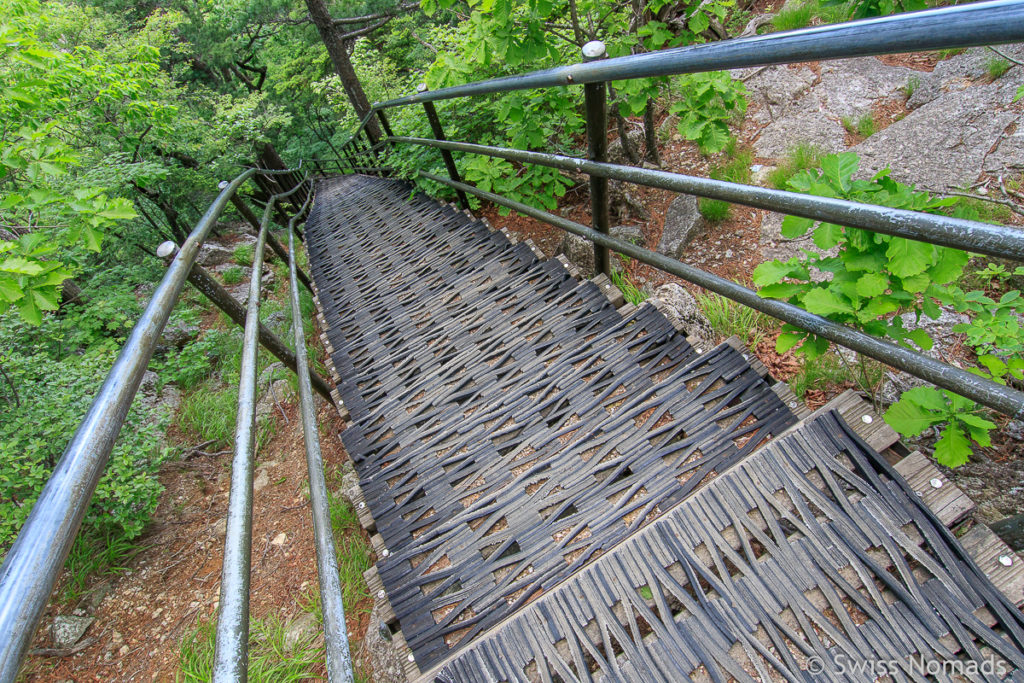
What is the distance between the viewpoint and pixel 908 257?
1103 millimetres

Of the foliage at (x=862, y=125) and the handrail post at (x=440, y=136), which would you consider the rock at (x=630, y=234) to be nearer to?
the handrail post at (x=440, y=136)

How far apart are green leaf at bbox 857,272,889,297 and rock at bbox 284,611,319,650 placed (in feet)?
8.91

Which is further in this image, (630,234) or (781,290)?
(630,234)

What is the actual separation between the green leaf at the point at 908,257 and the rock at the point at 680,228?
2.27 m

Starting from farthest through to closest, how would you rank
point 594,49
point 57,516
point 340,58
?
1. point 340,58
2. point 594,49
3. point 57,516

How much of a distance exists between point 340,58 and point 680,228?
323 inches

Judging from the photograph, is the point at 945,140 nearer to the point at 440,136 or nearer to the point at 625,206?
the point at 625,206

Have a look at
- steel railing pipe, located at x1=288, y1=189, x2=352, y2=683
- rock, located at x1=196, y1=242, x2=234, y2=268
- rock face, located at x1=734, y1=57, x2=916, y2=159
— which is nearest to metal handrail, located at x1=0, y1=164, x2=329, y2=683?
steel railing pipe, located at x1=288, y1=189, x2=352, y2=683

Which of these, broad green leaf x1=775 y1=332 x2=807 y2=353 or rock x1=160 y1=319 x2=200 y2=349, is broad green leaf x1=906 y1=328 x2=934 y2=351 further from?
rock x1=160 y1=319 x2=200 y2=349

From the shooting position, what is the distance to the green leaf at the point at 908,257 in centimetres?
108

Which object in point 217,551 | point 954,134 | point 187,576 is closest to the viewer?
point 187,576

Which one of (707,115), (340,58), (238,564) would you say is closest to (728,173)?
(707,115)

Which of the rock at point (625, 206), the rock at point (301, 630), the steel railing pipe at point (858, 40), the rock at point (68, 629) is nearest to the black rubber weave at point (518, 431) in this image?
the steel railing pipe at point (858, 40)

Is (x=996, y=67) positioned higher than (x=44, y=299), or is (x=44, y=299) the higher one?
(x=44, y=299)
